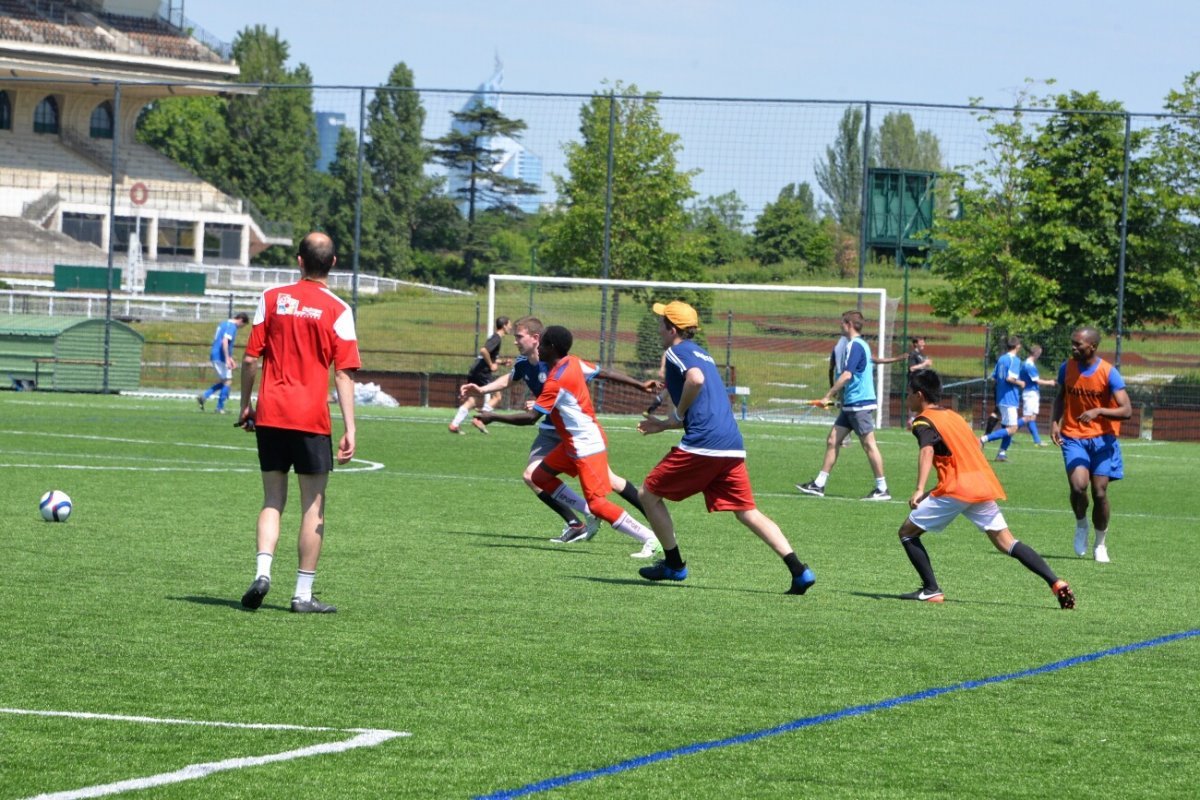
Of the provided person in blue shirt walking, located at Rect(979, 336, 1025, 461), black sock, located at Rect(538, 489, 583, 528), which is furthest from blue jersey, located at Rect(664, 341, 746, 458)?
person in blue shirt walking, located at Rect(979, 336, 1025, 461)

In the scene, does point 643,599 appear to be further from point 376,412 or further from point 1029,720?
point 376,412

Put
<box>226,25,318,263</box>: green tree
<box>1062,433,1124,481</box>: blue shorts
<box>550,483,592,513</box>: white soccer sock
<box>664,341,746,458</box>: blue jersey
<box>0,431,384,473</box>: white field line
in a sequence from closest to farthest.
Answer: <box>664,341,746,458</box>: blue jersey → <box>550,483,592,513</box>: white soccer sock → <box>1062,433,1124,481</box>: blue shorts → <box>0,431,384,473</box>: white field line → <box>226,25,318,263</box>: green tree

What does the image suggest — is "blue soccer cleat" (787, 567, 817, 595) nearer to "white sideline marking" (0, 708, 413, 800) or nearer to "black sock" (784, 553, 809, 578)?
"black sock" (784, 553, 809, 578)

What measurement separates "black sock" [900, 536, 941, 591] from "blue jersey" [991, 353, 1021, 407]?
18.6 meters

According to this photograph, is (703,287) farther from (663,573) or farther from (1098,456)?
(663,573)

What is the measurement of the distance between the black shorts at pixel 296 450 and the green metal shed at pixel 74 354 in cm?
3128

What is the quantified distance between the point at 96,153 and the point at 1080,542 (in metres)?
76.4

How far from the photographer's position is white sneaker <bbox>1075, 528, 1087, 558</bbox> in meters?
14.2

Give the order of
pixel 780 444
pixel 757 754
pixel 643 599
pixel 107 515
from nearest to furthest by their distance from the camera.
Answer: pixel 757 754
pixel 643 599
pixel 107 515
pixel 780 444

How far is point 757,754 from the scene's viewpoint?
620 centimetres

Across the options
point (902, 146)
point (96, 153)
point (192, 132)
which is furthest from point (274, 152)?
point (902, 146)

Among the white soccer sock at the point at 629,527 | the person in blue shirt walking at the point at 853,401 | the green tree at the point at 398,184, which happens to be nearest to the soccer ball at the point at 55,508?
the white soccer sock at the point at 629,527

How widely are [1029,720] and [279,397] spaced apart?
169 inches

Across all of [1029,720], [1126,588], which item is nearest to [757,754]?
[1029,720]
